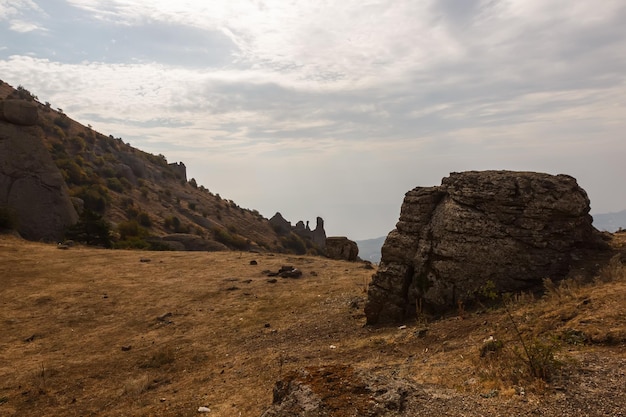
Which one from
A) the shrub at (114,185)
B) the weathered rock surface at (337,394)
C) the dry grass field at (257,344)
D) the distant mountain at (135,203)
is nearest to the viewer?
the weathered rock surface at (337,394)

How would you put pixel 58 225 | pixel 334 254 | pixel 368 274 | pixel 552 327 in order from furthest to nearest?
pixel 58 225, pixel 334 254, pixel 368 274, pixel 552 327

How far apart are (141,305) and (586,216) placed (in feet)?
53.0

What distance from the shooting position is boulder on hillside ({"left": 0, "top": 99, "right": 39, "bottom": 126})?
33.1m

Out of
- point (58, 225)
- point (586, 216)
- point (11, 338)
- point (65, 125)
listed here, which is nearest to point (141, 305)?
point (11, 338)

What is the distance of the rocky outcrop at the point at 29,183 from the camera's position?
31.1 m

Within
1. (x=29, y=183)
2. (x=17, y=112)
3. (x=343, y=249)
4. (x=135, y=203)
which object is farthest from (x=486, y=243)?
(x=135, y=203)

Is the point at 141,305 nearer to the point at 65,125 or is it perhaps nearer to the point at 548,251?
the point at 548,251

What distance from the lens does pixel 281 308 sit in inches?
605

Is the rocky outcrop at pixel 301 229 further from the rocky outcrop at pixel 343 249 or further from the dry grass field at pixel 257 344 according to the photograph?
the dry grass field at pixel 257 344

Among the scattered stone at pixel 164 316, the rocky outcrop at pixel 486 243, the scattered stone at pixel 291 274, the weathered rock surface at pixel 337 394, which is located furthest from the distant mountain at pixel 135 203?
the weathered rock surface at pixel 337 394

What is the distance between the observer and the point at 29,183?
32.2 m

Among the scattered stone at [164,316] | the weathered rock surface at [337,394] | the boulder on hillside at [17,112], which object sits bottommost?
the scattered stone at [164,316]

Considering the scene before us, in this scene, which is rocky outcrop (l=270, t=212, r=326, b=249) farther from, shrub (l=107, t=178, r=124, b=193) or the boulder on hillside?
the boulder on hillside

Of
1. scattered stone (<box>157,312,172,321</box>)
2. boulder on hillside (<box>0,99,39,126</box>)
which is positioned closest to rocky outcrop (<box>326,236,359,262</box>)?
scattered stone (<box>157,312,172,321</box>)
